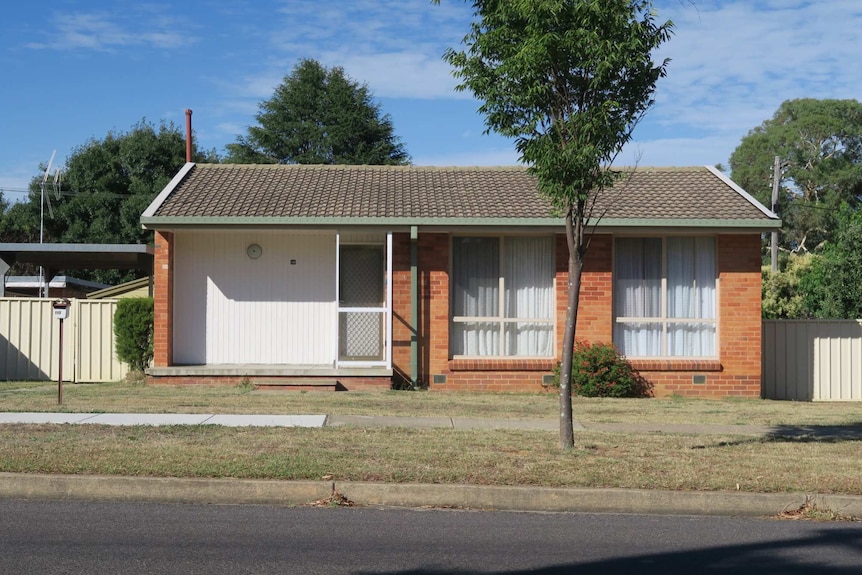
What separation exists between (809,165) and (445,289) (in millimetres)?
43404

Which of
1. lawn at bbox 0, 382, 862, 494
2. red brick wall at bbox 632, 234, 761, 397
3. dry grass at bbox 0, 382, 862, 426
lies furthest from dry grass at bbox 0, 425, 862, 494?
red brick wall at bbox 632, 234, 761, 397

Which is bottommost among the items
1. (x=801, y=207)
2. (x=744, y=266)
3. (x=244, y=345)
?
(x=244, y=345)

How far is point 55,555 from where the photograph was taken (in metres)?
6.30

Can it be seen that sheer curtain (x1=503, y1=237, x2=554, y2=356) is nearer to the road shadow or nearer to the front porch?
the front porch

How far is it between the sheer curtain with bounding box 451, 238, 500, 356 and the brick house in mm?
25

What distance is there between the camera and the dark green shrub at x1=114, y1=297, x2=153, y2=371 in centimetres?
1702

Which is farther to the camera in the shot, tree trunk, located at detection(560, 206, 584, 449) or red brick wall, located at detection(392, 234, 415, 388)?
red brick wall, located at detection(392, 234, 415, 388)

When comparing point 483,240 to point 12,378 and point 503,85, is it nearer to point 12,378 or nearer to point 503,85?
point 503,85

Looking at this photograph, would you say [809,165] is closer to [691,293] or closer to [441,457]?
[691,293]

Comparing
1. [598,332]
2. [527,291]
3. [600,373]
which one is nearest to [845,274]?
[598,332]

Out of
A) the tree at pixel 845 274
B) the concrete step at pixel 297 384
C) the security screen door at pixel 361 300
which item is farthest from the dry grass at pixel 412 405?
the tree at pixel 845 274

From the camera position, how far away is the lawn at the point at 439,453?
839 centimetres

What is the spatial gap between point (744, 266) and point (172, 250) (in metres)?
10.2

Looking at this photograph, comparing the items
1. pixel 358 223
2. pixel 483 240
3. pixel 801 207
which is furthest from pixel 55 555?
pixel 801 207
